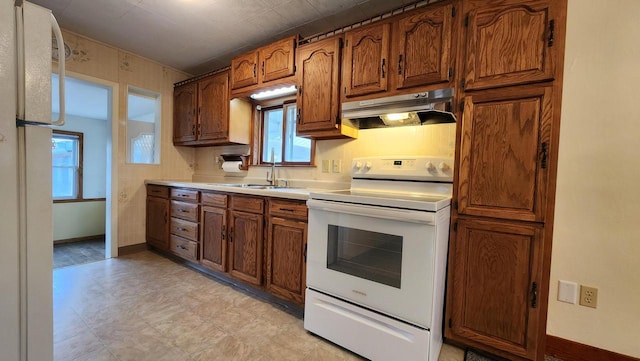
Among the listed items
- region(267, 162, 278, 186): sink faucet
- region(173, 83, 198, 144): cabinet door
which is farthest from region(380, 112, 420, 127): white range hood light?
region(173, 83, 198, 144): cabinet door

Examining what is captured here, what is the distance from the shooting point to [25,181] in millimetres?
927

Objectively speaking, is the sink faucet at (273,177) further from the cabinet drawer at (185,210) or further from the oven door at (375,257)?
the oven door at (375,257)

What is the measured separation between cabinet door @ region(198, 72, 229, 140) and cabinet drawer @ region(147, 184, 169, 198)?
717mm

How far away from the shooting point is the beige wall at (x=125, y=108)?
279 centimetres

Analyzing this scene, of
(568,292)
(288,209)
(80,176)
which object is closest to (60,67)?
(288,209)


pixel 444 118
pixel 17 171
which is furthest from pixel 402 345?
pixel 17 171

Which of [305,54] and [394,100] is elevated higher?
[305,54]

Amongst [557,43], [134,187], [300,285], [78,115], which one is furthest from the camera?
[78,115]

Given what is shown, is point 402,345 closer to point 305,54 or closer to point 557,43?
point 557,43

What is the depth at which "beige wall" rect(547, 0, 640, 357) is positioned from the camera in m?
1.38

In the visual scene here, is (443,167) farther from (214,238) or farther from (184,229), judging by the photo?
(184,229)

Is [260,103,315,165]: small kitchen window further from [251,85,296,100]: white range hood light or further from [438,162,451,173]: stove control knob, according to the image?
Result: [438,162,451,173]: stove control knob

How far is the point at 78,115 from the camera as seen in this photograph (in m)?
4.58

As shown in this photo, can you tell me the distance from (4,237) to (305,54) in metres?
2.02
